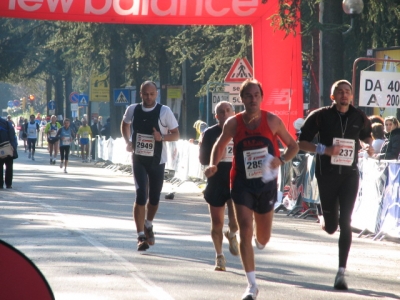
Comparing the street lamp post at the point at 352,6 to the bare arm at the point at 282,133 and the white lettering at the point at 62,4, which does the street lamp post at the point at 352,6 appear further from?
the bare arm at the point at 282,133

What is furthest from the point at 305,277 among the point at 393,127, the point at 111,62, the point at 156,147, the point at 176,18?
the point at 111,62

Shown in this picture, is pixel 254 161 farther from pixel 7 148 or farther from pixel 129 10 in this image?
pixel 7 148

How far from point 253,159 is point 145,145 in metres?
3.24

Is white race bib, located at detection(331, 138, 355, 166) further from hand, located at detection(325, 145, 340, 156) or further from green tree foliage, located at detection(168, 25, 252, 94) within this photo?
green tree foliage, located at detection(168, 25, 252, 94)

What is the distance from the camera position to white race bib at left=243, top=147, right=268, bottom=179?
8.15 m

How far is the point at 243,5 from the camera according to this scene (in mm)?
20688

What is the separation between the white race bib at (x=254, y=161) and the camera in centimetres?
815

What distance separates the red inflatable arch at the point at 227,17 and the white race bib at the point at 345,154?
37.9ft

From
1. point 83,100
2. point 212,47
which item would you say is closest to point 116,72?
point 83,100

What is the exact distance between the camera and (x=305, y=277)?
9508 millimetres

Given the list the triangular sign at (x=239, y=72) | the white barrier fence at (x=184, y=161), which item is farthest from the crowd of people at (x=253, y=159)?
the triangular sign at (x=239, y=72)

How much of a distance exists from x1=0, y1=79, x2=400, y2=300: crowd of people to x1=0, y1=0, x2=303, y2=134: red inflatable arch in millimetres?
9077

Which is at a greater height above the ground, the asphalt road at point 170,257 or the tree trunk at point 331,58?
the tree trunk at point 331,58

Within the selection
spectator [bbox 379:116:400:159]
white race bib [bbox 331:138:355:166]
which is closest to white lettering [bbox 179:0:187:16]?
spectator [bbox 379:116:400:159]
